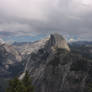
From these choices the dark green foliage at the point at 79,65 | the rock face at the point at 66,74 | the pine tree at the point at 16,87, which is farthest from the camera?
the dark green foliage at the point at 79,65

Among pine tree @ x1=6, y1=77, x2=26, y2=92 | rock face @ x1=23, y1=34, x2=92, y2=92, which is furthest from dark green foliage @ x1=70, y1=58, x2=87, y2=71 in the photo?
pine tree @ x1=6, y1=77, x2=26, y2=92

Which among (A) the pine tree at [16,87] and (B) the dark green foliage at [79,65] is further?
(B) the dark green foliage at [79,65]

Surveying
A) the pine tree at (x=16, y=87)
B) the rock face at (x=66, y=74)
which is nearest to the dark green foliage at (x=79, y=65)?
the rock face at (x=66, y=74)

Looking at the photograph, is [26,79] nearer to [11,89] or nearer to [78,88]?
[11,89]

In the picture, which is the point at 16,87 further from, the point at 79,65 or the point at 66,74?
the point at 79,65

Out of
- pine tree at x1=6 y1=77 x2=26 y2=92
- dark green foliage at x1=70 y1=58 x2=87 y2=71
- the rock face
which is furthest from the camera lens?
dark green foliage at x1=70 y1=58 x2=87 y2=71

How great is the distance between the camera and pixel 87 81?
158 m

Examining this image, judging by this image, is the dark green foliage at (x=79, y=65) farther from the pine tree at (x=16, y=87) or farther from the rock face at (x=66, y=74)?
the pine tree at (x=16, y=87)

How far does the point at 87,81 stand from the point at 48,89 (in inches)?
1522

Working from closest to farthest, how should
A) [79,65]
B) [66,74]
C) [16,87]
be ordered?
[16,87], [79,65], [66,74]

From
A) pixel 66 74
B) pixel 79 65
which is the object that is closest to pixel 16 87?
pixel 66 74

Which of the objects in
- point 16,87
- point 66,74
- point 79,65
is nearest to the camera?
point 16,87

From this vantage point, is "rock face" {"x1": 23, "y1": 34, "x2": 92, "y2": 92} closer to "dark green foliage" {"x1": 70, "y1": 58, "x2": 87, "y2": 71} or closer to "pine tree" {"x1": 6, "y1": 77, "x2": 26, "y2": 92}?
"dark green foliage" {"x1": 70, "y1": 58, "x2": 87, "y2": 71}

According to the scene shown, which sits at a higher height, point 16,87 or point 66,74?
point 16,87
